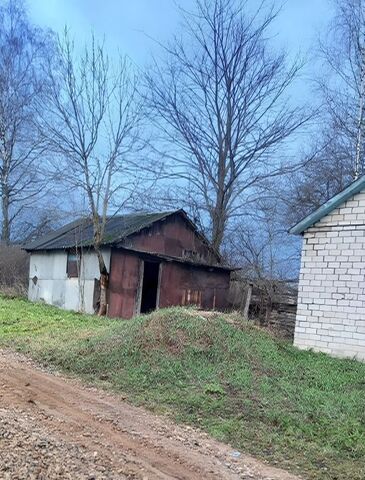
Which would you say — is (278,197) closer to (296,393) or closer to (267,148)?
(267,148)

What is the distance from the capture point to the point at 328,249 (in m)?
9.98

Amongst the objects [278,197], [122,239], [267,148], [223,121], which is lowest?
[122,239]

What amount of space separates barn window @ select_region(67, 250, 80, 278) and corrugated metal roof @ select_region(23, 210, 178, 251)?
0.38 m

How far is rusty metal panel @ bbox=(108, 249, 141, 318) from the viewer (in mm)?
16797

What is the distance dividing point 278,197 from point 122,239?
8.42 meters

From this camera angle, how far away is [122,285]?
16.9 m

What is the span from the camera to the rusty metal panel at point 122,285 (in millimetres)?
16797

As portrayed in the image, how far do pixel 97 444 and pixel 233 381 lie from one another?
111 inches

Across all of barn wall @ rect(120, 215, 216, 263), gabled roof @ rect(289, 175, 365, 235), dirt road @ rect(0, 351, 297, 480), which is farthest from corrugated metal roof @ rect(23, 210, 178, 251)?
dirt road @ rect(0, 351, 297, 480)

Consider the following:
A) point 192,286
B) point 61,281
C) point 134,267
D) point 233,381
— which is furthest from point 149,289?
point 233,381

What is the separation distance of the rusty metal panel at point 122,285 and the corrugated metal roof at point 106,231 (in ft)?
2.61

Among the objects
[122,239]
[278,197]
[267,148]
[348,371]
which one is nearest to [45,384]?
[348,371]

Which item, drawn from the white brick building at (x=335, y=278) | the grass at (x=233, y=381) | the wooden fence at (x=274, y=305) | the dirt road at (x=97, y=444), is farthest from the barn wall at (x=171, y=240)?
the dirt road at (x=97, y=444)

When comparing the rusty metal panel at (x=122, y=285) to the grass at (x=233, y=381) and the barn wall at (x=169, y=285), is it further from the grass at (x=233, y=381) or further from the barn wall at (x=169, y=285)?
the grass at (x=233, y=381)
